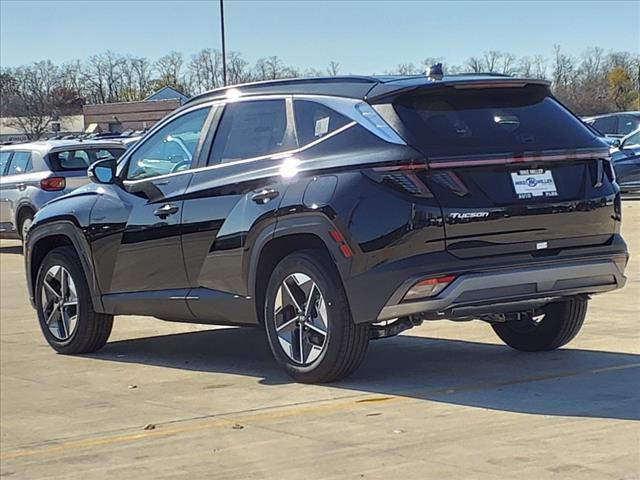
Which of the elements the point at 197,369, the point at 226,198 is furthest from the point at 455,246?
the point at 197,369

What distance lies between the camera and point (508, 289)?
677 cm

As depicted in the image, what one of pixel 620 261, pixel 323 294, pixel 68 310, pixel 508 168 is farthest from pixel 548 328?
pixel 68 310

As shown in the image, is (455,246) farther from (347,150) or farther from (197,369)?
(197,369)

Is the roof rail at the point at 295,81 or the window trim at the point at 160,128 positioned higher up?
the roof rail at the point at 295,81

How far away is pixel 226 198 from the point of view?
7711mm

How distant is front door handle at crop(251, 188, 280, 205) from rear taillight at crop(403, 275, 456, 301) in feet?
3.78

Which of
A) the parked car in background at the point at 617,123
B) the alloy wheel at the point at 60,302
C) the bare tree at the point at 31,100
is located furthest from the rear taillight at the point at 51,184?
the bare tree at the point at 31,100

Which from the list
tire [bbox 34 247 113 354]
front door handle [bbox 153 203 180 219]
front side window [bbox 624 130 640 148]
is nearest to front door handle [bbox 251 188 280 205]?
front door handle [bbox 153 203 180 219]

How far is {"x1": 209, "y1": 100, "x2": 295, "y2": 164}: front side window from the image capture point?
761 centimetres

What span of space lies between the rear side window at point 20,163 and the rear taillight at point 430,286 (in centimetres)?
1270

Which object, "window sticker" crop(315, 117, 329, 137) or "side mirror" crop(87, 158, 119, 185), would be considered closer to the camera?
"window sticker" crop(315, 117, 329, 137)

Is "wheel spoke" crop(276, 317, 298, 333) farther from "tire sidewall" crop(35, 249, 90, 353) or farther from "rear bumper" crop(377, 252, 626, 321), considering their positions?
"tire sidewall" crop(35, 249, 90, 353)

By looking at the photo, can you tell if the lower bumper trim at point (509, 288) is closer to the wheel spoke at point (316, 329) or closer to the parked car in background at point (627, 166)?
the wheel spoke at point (316, 329)

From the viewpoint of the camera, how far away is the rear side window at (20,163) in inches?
725
